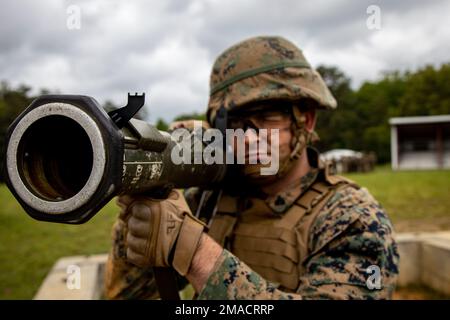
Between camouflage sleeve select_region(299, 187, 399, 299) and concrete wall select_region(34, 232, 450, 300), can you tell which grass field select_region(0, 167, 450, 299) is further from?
camouflage sleeve select_region(299, 187, 399, 299)

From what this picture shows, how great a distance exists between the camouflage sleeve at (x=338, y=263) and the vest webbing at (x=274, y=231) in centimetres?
8

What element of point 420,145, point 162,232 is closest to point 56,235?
point 162,232

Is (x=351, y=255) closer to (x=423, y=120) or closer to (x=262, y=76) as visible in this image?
(x=262, y=76)

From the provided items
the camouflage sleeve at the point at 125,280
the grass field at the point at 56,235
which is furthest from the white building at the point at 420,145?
the camouflage sleeve at the point at 125,280

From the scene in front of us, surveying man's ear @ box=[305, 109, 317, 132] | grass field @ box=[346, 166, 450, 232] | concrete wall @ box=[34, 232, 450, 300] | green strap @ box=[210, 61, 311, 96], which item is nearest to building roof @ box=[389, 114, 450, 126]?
grass field @ box=[346, 166, 450, 232]

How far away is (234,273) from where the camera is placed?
1788 mm

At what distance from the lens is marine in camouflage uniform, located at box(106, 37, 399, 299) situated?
74.4 inches

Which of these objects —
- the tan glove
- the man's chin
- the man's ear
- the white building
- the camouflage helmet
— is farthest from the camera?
the white building

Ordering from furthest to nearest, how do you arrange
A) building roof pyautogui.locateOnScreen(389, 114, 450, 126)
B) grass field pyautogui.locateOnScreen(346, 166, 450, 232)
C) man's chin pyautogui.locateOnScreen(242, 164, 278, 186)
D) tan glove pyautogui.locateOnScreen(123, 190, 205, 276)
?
building roof pyautogui.locateOnScreen(389, 114, 450, 126) < grass field pyautogui.locateOnScreen(346, 166, 450, 232) < man's chin pyautogui.locateOnScreen(242, 164, 278, 186) < tan glove pyautogui.locateOnScreen(123, 190, 205, 276)

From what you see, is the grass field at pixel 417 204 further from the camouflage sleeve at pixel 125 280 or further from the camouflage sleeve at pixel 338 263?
the camouflage sleeve at pixel 125 280

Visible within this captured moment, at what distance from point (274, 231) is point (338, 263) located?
0.47 meters

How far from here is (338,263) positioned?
1943 mm

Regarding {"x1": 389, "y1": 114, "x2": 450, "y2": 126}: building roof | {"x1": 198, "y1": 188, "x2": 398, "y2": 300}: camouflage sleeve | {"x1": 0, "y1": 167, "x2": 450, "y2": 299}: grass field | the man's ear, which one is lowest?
{"x1": 0, "y1": 167, "x2": 450, "y2": 299}: grass field
